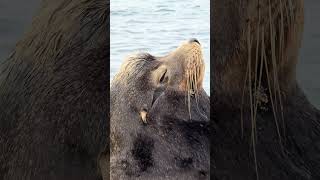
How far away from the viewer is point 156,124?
3.21m

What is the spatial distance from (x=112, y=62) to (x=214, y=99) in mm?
312

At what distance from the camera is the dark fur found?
10.5ft

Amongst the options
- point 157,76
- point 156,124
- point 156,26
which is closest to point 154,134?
point 156,124

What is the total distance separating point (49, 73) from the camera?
336 cm

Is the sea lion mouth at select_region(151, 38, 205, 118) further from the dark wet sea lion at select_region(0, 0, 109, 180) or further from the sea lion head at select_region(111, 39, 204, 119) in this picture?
the dark wet sea lion at select_region(0, 0, 109, 180)

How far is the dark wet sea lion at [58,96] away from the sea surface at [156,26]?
0.35 feet

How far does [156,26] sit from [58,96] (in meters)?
0.39

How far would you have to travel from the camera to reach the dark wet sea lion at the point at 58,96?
10.7ft

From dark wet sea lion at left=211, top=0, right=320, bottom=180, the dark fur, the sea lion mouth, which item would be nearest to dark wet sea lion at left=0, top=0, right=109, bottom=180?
the dark fur

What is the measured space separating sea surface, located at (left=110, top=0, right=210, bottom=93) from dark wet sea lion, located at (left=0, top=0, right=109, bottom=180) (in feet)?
0.35

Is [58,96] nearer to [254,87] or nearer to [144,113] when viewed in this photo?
[144,113]

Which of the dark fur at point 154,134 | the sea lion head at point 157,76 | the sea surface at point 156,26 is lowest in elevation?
the dark fur at point 154,134

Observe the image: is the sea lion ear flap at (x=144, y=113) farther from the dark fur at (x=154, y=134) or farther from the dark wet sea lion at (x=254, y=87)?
the dark wet sea lion at (x=254, y=87)

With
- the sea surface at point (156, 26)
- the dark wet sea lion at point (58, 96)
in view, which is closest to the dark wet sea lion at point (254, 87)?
the sea surface at point (156, 26)
